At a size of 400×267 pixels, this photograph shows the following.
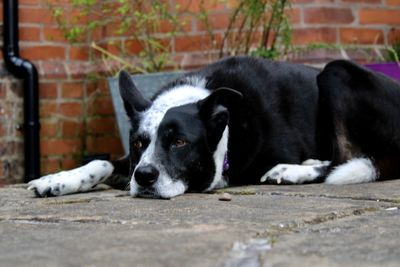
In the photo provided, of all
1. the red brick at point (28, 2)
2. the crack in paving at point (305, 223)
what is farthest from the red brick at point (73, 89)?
the crack in paving at point (305, 223)

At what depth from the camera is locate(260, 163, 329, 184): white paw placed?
11.7 feet

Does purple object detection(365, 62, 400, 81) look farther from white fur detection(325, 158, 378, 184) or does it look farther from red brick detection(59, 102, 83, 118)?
red brick detection(59, 102, 83, 118)

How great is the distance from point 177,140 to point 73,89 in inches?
101

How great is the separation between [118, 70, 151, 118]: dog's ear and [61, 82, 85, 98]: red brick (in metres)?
2.07

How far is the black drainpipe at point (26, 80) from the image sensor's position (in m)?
5.26

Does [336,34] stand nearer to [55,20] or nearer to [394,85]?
[394,85]

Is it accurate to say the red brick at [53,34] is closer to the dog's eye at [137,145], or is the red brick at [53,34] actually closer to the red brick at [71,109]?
the red brick at [71,109]

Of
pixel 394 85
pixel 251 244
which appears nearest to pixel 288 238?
pixel 251 244

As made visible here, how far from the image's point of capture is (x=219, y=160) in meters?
3.44

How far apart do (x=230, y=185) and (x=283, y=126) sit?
372 millimetres

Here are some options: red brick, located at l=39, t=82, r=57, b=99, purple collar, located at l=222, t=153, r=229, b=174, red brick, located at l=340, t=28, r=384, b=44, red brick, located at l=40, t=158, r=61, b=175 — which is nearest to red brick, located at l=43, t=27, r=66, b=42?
red brick, located at l=39, t=82, r=57, b=99

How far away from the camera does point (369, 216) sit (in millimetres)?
2258

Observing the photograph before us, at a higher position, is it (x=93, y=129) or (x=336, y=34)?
(x=336, y=34)

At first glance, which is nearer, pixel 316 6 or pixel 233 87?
pixel 233 87
